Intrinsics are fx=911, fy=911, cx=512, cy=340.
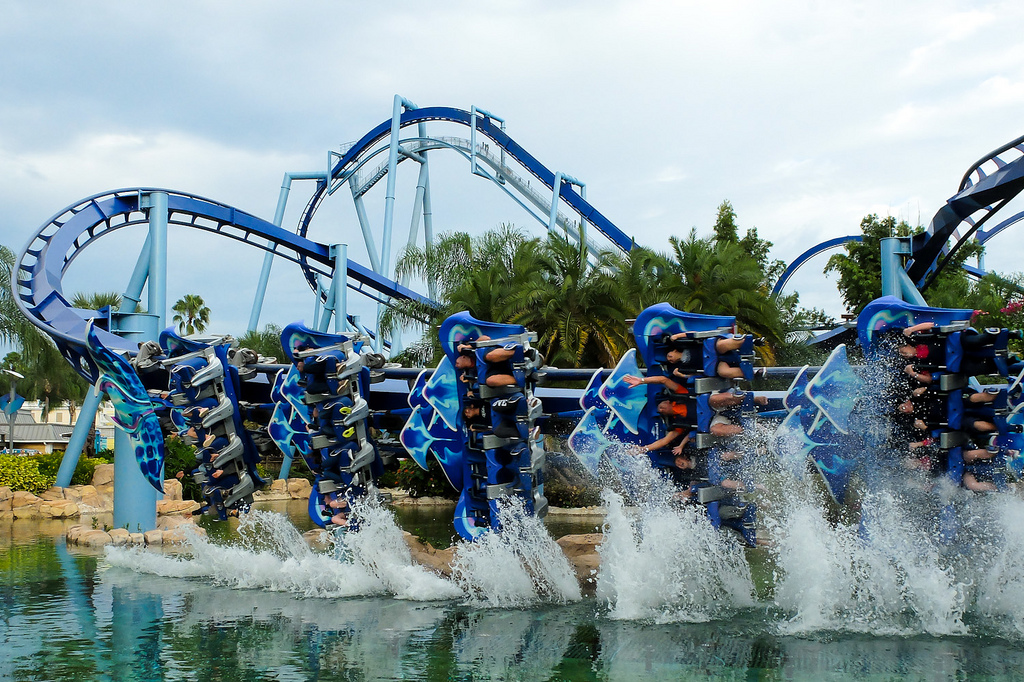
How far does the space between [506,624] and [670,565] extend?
1578 mm

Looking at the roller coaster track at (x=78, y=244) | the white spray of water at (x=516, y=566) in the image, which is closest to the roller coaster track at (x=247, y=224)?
the roller coaster track at (x=78, y=244)

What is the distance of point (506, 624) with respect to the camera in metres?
7.98

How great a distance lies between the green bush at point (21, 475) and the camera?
18734 mm

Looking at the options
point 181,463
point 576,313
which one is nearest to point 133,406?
point 576,313

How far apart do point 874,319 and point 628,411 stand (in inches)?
96.3

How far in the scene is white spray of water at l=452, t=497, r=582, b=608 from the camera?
895 cm

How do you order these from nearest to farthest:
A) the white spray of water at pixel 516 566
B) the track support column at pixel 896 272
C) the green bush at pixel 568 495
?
the white spray of water at pixel 516 566, the track support column at pixel 896 272, the green bush at pixel 568 495

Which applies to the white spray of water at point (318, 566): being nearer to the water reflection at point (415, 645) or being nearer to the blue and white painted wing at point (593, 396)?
the water reflection at point (415, 645)

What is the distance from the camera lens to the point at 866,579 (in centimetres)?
777

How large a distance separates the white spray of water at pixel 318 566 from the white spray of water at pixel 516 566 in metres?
0.42

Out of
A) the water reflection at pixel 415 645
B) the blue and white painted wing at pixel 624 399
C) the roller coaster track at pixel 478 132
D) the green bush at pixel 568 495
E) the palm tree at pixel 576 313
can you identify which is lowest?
the green bush at pixel 568 495

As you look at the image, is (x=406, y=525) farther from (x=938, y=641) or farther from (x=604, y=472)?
(x=938, y=641)

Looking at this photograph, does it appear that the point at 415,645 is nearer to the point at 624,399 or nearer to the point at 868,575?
the point at 624,399

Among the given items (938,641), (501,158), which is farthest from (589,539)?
(501,158)
